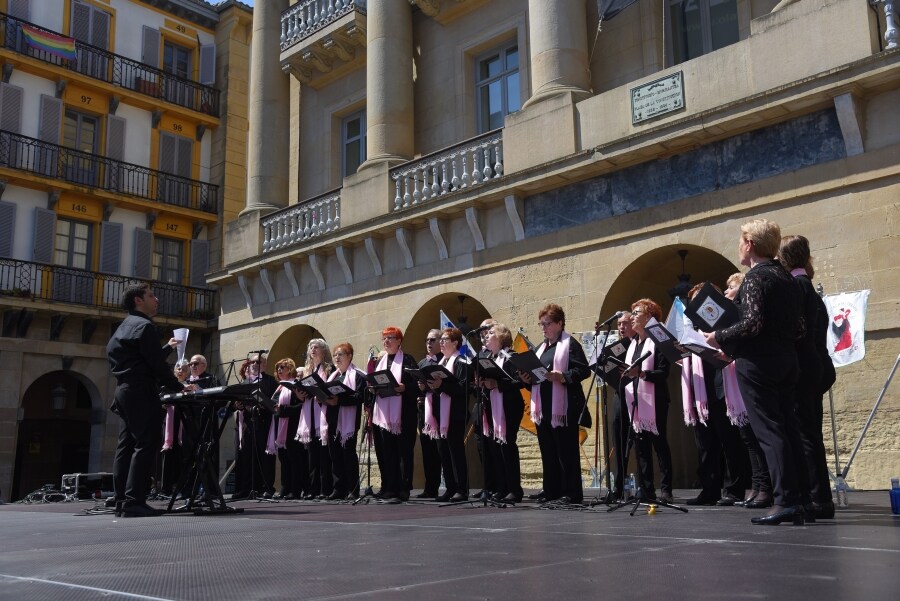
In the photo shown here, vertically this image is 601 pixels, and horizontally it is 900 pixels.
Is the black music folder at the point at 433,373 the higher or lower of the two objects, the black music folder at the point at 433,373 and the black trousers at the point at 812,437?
the higher

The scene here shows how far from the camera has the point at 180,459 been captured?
12812 millimetres

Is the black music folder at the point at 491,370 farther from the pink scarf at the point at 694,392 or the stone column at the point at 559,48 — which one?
the stone column at the point at 559,48

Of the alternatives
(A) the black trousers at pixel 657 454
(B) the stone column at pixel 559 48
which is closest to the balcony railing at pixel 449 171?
(B) the stone column at pixel 559 48

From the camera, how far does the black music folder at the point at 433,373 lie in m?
9.16

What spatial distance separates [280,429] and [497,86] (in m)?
8.65

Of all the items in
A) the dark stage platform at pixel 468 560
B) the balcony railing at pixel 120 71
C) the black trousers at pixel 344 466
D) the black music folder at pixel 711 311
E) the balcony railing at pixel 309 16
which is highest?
the balcony railing at pixel 120 71

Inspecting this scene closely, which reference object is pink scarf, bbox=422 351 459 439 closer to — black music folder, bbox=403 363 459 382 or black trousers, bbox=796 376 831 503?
black music folder, bbox=403 363 459 382

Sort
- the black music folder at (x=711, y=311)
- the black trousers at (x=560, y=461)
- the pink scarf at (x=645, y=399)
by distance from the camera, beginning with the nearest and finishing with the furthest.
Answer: the black music folder at (x=711, y=311) < the pink scarf at (x=645, y=399) < the black trousers at (x=560, y=461)

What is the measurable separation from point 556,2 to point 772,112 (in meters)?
4.67

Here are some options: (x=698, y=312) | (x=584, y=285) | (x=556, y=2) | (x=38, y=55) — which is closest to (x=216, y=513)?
(x=698, y=312)

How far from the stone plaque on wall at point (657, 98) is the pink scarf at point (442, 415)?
5.06 meters

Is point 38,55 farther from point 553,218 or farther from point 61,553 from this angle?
point 61,553

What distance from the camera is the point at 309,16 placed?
66.0ft

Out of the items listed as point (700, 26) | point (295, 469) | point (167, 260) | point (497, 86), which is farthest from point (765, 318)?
point (167, 260)
